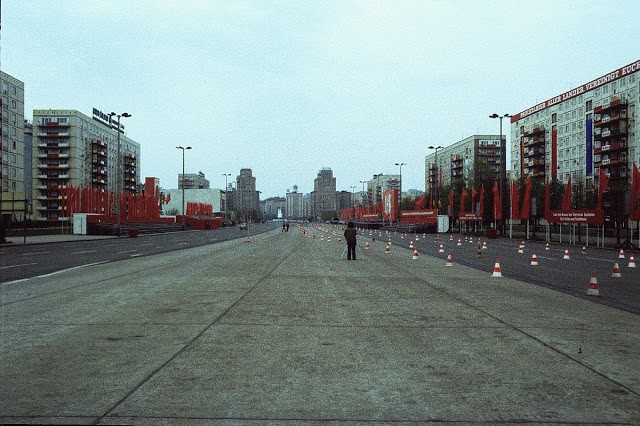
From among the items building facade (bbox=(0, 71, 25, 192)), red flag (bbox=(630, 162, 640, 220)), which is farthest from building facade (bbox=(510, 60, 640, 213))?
building facade (bbox=(0, 71, 25, 192))

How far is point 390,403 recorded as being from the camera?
482cm

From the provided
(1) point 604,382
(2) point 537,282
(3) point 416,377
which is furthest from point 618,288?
(3) point 416,377

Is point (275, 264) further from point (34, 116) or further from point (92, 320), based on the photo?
point (34, 116)

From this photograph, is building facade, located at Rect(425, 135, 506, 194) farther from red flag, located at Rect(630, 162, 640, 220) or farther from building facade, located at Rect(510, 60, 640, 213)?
red flag, located at Rect(630, 162, 640, 220)

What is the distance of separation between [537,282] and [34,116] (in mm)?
118733

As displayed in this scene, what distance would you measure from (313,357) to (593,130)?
307ft

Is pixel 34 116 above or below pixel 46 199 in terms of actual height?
above

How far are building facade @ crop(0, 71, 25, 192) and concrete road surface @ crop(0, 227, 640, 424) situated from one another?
86798 millimetres

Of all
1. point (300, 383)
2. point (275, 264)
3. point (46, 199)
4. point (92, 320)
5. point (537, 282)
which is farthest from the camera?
point (46, 199)

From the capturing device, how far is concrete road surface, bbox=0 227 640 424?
15.3ft

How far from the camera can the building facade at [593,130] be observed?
263 feet

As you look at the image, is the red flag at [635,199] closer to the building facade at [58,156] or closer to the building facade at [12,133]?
the building facade at [12,133]

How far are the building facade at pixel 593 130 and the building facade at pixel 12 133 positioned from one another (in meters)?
82.6

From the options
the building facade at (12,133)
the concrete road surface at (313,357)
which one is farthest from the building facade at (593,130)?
the building facade at (12,133)
